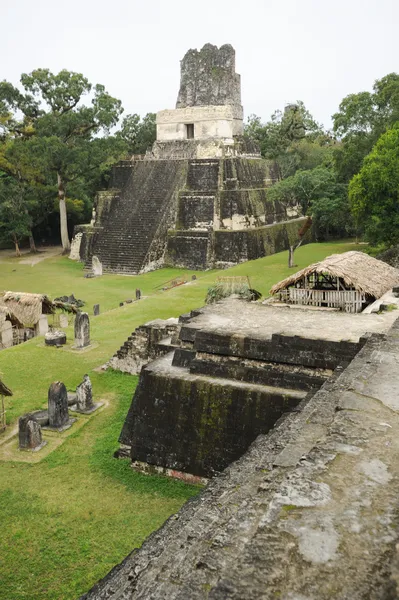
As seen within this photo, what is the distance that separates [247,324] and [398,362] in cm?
291

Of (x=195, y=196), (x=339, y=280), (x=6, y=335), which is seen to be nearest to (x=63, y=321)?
(x=6, y=335)

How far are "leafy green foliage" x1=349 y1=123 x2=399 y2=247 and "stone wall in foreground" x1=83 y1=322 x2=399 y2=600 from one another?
14282mm

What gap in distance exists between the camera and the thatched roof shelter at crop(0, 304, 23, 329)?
1303cm

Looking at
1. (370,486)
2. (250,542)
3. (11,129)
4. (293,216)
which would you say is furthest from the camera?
(11,129)

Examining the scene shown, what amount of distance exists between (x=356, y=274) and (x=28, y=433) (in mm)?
7318

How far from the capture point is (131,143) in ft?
121

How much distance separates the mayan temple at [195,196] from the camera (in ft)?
75.1

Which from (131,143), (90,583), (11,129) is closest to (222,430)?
(90,583)

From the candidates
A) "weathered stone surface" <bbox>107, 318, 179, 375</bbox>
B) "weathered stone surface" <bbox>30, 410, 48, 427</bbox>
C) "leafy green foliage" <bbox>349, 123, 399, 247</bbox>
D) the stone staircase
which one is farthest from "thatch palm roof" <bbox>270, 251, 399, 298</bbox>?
the stone staircase

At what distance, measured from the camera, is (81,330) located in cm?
1216

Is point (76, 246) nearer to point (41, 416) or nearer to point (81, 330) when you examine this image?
point (81, 330)

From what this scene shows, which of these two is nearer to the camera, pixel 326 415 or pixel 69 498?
pixel 326 415

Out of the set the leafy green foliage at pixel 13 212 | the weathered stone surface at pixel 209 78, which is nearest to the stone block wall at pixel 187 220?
the leafy green foliage at pixel 13 212

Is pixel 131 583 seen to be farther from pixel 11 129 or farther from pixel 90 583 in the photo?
pixel 11 129
